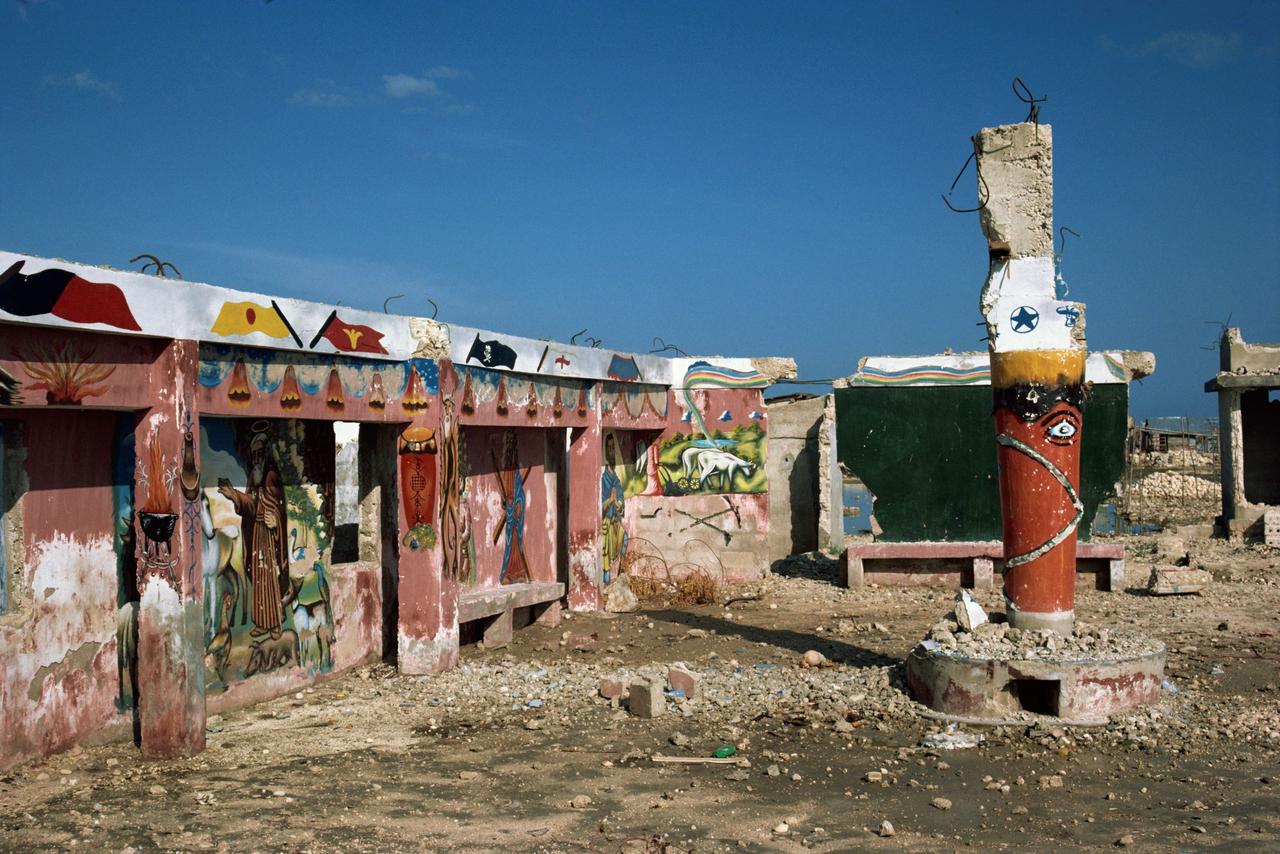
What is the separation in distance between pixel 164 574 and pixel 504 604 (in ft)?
14.3

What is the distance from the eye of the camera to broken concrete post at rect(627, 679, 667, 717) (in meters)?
8.52

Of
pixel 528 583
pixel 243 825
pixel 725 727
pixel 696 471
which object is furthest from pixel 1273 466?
pixel 243 825

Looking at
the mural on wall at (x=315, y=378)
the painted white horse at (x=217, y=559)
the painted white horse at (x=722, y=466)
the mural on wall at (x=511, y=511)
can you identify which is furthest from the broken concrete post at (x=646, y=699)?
the painted white horse at (x=722, y=466)

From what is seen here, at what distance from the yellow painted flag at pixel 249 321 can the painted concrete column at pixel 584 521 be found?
5031mm

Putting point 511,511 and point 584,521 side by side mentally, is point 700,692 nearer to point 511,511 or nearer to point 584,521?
point 511,511

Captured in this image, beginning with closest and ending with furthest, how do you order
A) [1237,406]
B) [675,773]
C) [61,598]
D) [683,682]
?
[675,773], [61,598], [683,682], [1237,406]

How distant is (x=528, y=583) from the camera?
12.5m

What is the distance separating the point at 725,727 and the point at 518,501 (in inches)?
190

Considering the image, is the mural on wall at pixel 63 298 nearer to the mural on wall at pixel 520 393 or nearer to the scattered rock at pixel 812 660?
the mural on wall at pixel 520 393

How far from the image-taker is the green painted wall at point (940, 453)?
589 inches

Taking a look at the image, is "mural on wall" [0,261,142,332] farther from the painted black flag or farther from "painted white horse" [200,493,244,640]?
the painted black flag

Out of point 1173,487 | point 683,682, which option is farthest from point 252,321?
point 1173,487

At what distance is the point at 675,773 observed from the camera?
7.17m

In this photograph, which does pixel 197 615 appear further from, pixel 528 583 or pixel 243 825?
pixel 528 583
